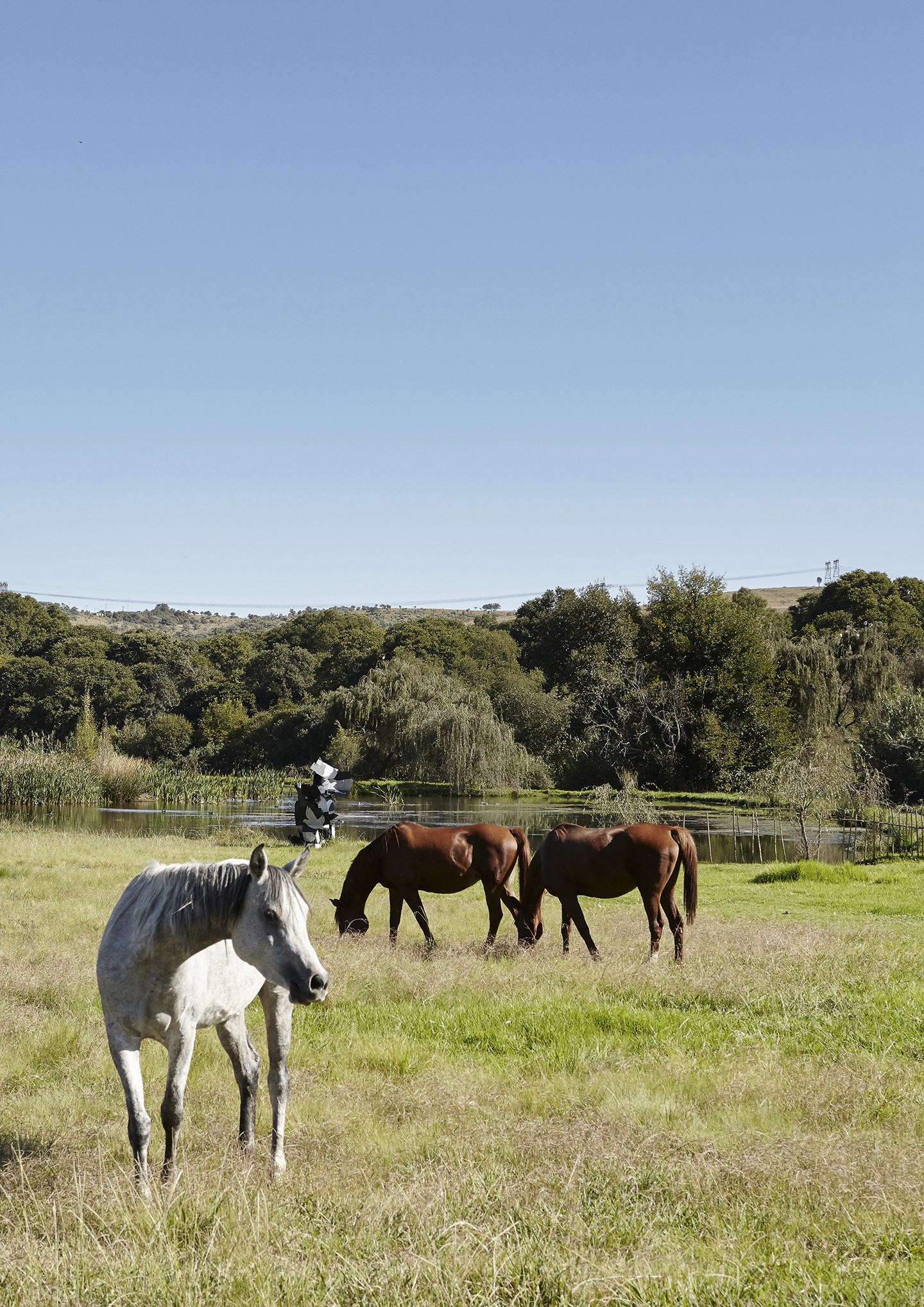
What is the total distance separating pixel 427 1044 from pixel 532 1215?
11.4 feet

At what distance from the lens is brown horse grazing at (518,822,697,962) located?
11.2 m

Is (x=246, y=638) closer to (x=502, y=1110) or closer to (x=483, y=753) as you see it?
(x=483, y=753)

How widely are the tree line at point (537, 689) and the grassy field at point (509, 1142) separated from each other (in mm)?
28266

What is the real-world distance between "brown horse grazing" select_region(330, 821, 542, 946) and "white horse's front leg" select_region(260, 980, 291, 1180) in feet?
20.6

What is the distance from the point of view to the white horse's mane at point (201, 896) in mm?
4605

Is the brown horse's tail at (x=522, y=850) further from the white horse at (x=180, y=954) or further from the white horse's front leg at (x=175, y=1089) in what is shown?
the white horse's front leg at (x=175, y=1089)

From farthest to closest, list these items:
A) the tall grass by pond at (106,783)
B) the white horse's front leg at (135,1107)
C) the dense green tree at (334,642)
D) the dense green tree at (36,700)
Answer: the dense green tree at (334,642) < the dense green tree at (36,700) < the tall grass by pond at (106,783) < the white horse's front leg at (135,1107)

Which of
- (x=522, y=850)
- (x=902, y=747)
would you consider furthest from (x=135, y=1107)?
(x=902, y=747)

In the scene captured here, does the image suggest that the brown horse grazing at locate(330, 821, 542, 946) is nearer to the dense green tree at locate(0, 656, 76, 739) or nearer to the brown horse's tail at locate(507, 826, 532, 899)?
the brown horse's tail at locate(507, 826, 532, 899)

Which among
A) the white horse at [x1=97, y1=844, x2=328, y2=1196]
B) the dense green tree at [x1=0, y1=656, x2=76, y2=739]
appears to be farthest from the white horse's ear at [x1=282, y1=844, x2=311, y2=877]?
the dense green tree at [x1=0, y1=656, x2=76, y2=739]

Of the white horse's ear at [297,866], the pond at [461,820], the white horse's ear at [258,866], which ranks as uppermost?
the white horse's ear at [258,866]

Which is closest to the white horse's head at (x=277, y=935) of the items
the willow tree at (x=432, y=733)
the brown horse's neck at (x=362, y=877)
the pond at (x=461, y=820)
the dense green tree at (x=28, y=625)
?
the brown horse's neck at (x=362, y=877)

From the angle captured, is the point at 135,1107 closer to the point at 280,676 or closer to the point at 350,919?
the point at 350,919

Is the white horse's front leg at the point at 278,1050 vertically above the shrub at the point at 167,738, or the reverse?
the white horse's front leg at the point at 278,1050
